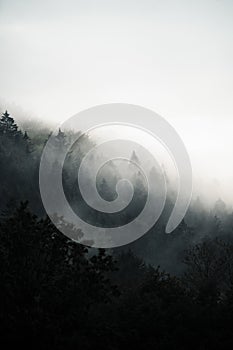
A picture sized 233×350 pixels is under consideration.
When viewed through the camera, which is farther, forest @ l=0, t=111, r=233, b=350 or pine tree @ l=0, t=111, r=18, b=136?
pine tree @ l=0, t=111, r=18, b=136

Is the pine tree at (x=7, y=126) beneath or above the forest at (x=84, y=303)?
above

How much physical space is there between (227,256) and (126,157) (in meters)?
101

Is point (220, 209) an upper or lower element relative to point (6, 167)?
upper

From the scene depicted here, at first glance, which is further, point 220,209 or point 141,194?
point 220,209

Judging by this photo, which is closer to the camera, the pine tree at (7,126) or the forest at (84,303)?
the forest at (84,303)

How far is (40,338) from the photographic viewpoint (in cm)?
1781

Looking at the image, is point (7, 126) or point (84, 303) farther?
point (7, 126)

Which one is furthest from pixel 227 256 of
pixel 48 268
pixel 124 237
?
pixel 124 237

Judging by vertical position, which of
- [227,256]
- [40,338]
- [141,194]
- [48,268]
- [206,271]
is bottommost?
[40,338]

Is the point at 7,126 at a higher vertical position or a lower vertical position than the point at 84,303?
higher

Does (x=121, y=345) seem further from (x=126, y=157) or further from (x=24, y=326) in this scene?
(x=126, y=157)

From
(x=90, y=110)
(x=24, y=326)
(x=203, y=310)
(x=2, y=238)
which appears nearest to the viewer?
(x=24, y=326)

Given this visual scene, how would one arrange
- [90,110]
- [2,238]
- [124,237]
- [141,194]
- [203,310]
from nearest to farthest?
[2,238] < [203,310] < [90,110] < [124,237] < [141,194]

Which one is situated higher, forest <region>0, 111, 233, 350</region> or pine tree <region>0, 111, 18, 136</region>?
pine tree <region>0, 111, 18, 136</region>
